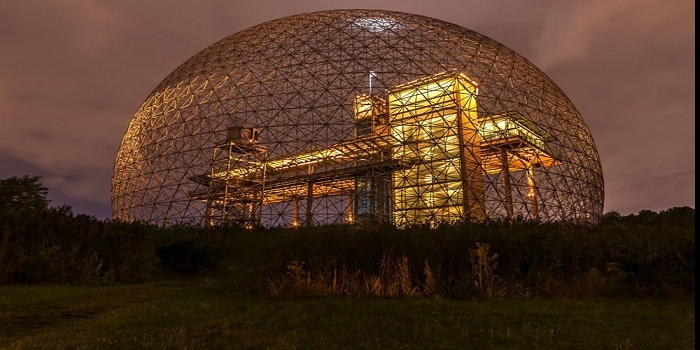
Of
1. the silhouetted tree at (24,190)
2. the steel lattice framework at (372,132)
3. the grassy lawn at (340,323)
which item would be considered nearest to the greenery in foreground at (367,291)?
the grassy lawn at (340,323)

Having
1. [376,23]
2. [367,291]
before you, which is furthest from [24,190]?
[376,23]

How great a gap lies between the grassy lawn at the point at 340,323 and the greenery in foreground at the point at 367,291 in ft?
0.10

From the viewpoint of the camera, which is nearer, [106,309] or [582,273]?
[106,309]

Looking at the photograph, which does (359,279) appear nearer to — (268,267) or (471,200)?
(268,267)

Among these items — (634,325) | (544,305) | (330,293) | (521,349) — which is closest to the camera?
(521,349)

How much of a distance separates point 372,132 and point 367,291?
2294cm

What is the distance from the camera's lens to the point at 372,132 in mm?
30141

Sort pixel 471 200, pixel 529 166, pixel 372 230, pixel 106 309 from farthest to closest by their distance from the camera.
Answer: pixel 529 166
pixel 471 200
pixel 372 230
pixel 106 309

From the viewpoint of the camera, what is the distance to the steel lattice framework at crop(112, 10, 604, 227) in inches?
1104

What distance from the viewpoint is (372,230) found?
991cm

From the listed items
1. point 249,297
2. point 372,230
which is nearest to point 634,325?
point 372,230

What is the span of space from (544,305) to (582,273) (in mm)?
2051

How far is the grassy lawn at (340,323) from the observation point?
191 inches

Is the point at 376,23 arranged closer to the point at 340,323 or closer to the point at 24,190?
the point at 24,190
